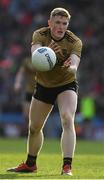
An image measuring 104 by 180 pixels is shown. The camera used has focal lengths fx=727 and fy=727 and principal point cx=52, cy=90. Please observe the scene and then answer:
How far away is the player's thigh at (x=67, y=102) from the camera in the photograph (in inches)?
367

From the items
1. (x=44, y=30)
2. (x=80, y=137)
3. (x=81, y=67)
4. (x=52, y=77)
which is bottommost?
(x=80, y=137)

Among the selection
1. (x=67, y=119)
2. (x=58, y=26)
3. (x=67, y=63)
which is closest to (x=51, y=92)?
(x=67, y=119)

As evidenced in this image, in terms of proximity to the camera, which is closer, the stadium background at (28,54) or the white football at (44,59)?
the white football at (44,59)

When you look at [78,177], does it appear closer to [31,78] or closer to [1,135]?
[31,78]

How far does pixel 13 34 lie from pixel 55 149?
464 inches

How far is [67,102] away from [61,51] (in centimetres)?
67

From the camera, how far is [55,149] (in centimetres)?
1705

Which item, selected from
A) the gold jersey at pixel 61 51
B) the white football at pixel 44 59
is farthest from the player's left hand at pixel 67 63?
the gold jersey at pixel 61 51

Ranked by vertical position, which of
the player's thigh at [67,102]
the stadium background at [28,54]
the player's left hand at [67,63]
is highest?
the player's left hand at [67,63]

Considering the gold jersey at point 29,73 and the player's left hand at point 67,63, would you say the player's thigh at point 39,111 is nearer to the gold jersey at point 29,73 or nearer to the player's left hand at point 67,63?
the player's left hand at point 67,63

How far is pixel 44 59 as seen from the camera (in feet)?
29.5

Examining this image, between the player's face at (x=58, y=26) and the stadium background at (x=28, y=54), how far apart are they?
1363 centimetres

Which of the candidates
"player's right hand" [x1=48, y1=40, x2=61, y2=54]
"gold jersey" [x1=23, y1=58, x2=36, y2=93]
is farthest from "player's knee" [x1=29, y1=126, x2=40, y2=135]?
"gold jersey" [x1=23, y1=58, x2=36, y2=93]

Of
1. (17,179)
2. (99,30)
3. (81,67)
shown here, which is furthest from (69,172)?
(99,30)
